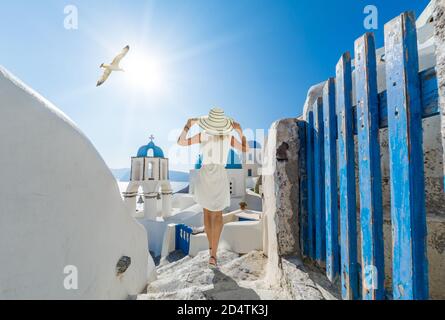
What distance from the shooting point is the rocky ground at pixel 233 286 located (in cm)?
154

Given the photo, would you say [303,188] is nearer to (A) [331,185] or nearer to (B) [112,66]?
(A) [331,185]

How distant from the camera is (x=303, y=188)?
76.4 inches

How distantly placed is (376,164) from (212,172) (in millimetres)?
1765

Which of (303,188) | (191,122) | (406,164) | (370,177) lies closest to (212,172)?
Result: (191,122)

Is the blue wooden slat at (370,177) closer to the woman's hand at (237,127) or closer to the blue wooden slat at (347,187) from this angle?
the blue wooden slat at (347,187)

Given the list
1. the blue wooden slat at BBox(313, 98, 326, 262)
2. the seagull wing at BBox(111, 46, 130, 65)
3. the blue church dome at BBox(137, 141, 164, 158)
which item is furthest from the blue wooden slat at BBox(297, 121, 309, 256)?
the blue church dome at BBox(137, 141, 164, 158)

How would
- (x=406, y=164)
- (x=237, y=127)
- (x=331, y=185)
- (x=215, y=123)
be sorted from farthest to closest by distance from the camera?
1. (x=237, y=127)
2. (x=215, y=123)
3. (x=331, y=185)
4. (x=406, y=164)

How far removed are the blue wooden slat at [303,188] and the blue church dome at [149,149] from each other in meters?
16.3

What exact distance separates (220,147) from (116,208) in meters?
1.40

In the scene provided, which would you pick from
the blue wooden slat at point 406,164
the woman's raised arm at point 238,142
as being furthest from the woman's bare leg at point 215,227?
the blue wooden slat at point 406,164

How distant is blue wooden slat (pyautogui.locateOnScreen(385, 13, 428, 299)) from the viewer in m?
0.85

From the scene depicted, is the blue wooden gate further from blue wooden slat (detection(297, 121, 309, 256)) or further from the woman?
the woman

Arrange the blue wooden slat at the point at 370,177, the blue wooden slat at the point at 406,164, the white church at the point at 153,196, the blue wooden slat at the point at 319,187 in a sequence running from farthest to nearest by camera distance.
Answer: the white church at the point at 153,196, the blue wooden slat at the point at 319,187, the blue wooden slat at the point at 370,177, the blue wooden slat at the point at 406,164

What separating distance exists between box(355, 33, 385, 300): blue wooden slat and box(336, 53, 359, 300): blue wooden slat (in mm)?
121
